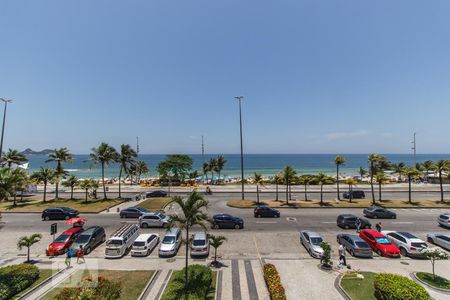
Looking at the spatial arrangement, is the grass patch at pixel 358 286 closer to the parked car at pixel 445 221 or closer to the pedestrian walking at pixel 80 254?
the parked car at pixel 445 221

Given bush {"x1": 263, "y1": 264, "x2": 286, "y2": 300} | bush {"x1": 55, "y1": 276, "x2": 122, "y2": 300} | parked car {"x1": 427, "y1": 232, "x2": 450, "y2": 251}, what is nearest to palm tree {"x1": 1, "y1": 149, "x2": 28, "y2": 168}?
bush {"x1": 55, "y1": 276, "x2": 122, "y2": 300}

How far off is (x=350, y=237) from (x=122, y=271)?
64.6 feet

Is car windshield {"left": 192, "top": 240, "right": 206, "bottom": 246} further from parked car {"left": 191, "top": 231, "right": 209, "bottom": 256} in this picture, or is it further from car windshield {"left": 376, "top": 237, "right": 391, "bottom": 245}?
car windshield {"left": 376, "top": 237, "right": 391, "bottom": 245}

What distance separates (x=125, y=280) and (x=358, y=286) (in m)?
15.6

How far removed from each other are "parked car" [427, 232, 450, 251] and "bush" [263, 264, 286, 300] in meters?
18.7

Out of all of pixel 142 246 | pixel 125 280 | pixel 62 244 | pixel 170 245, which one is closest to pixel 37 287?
pixel 125 280

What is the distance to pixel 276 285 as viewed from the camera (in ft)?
49.4

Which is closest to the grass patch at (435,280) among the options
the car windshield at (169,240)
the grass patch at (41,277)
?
the car windshield at (169,240)

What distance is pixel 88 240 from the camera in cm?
2233

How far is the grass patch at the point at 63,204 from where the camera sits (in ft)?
124

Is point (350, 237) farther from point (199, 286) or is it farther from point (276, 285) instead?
point (199, 286)

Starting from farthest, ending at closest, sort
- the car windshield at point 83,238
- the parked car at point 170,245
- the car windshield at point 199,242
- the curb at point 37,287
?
the car windshield at point 83,238, the car windshield at point 199,242, the parked car at point 170,245, the curb at point 37,287

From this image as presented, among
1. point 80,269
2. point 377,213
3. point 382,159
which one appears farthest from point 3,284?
point 382,159

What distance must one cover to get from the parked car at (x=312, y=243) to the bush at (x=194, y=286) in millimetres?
9879
